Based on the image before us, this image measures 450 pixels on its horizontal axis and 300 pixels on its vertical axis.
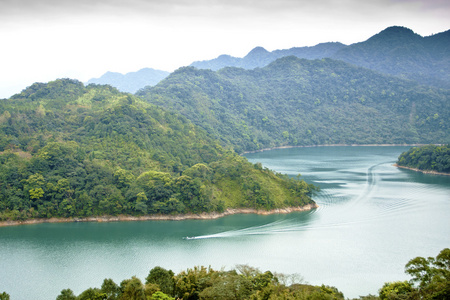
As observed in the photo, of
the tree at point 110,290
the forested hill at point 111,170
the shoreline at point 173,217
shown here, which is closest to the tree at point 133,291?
the tree at point 110,290

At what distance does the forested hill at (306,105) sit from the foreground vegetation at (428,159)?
31.0 meters

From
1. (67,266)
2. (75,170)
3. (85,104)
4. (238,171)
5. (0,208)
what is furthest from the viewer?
(85,104)

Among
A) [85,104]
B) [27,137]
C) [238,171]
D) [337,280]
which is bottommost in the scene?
[337,280]

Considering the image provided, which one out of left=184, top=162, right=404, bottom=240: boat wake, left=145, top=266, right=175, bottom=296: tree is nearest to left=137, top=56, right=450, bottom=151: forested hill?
left=184, top=162, right=404, bottom=240: boat wake

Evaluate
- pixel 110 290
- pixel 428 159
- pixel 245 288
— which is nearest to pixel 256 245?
pixel 245 288

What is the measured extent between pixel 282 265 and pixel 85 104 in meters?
39.1

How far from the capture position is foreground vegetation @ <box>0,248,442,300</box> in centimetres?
1581

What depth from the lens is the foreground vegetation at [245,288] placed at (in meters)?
15.8

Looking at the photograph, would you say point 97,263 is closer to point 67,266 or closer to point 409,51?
point 67,266

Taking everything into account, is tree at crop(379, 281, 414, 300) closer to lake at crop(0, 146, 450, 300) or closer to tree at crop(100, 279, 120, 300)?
lake at crop(0, 146, 450, 300)

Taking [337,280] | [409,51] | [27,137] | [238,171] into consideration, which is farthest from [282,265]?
[409,51]

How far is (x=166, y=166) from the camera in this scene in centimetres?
4441

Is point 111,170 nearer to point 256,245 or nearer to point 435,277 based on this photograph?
point 256,245

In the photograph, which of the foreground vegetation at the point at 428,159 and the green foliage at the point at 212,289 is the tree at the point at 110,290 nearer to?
the green foliage at the point at 212,289
